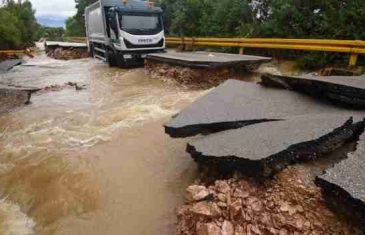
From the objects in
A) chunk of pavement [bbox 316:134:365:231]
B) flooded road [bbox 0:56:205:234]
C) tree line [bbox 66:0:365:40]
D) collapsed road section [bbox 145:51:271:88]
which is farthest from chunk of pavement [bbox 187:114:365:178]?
tree line [bbox 66:0:365:40]

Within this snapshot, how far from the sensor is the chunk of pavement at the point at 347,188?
2.53 meters

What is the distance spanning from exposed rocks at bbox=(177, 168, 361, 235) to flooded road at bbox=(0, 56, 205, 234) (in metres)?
0.55

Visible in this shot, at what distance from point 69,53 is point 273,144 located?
74.1 ft

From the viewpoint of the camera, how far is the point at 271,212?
2.89 metres

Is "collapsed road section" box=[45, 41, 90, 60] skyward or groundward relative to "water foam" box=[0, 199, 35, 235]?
groundward

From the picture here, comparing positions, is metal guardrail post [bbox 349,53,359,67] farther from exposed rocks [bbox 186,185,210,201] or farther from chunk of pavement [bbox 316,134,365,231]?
exposed rocks [bbox 186,185,210,201]

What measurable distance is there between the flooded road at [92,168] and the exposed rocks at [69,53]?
1523 cm

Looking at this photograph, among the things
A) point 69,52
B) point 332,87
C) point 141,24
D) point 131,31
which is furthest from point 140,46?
point 69,52

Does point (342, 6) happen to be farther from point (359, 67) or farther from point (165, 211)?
point (165, 211)

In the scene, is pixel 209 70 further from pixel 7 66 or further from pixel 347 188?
pixel 7 66

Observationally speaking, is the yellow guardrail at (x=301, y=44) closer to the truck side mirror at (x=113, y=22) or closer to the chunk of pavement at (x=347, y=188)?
the truck side mirror at (x=113, y=22)

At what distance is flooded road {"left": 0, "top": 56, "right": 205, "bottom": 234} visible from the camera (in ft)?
11.9

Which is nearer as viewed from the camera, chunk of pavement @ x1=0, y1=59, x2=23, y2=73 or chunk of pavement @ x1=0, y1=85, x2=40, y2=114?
chunk of pavement @ x1=0, y1=85, x2=40, y2=114

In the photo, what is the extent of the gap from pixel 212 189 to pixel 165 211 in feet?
2.19
